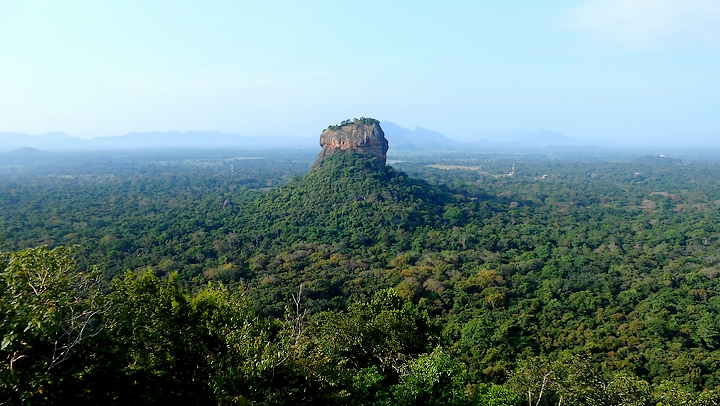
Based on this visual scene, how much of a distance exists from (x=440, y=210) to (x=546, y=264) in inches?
564

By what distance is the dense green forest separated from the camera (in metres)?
6.30

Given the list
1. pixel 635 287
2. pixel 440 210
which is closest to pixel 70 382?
pixel 635 287

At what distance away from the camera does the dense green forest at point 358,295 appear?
6297mm

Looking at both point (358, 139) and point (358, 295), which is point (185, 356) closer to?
point (358, 295)

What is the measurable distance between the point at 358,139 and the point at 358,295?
2806 centimetres

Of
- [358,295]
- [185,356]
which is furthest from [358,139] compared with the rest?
[185,356]

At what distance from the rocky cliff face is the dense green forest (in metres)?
1.73

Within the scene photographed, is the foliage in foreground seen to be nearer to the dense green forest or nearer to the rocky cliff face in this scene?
the dense green forest

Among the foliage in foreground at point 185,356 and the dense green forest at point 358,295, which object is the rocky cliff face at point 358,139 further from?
the foliage in foreground at point 185,356

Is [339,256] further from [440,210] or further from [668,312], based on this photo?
[668,312]

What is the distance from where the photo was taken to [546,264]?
28672 millimetres

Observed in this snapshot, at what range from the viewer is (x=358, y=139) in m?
47.7

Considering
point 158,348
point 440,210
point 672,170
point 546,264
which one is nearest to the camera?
point 158,348

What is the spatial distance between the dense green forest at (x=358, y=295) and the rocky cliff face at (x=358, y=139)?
1.73 meters
